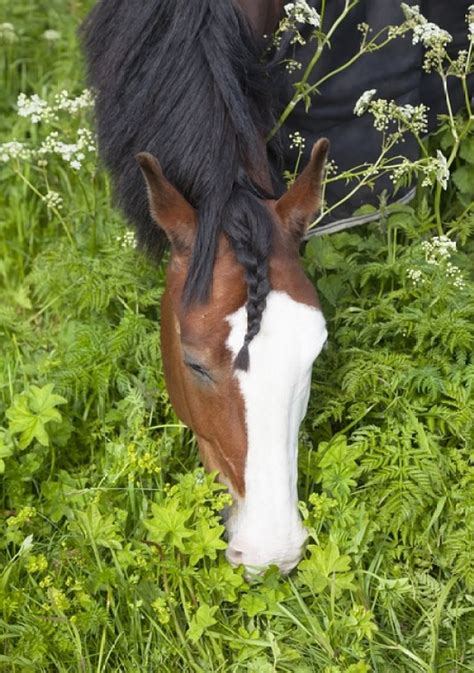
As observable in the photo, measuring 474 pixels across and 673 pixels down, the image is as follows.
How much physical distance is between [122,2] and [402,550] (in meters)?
1.84

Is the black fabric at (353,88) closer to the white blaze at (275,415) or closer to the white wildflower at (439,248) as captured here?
the white wildflower at (439,248)

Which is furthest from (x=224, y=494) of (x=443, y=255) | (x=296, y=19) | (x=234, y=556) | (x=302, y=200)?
(x=296, y=19)

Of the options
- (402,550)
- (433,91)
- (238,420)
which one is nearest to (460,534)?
(402,550)

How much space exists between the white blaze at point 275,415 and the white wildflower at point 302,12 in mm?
939

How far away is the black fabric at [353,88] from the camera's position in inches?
135

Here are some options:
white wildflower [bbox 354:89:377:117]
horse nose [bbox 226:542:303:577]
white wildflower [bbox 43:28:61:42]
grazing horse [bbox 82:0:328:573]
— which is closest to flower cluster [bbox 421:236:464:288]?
white wildflower [bbox 354:89:377:117]

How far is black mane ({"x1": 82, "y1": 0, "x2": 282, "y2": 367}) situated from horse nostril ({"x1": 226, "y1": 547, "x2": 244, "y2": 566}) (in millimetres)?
527

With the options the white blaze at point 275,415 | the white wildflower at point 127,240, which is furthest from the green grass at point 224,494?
the white blaze at point 275,415

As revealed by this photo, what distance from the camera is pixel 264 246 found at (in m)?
2.54

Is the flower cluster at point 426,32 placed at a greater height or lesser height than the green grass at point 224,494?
greater

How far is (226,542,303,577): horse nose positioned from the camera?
102 inches

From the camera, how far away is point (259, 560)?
8.48ft

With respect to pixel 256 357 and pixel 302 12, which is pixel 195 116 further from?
pixel 256 357

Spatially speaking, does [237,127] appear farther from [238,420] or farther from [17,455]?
[17,455]
